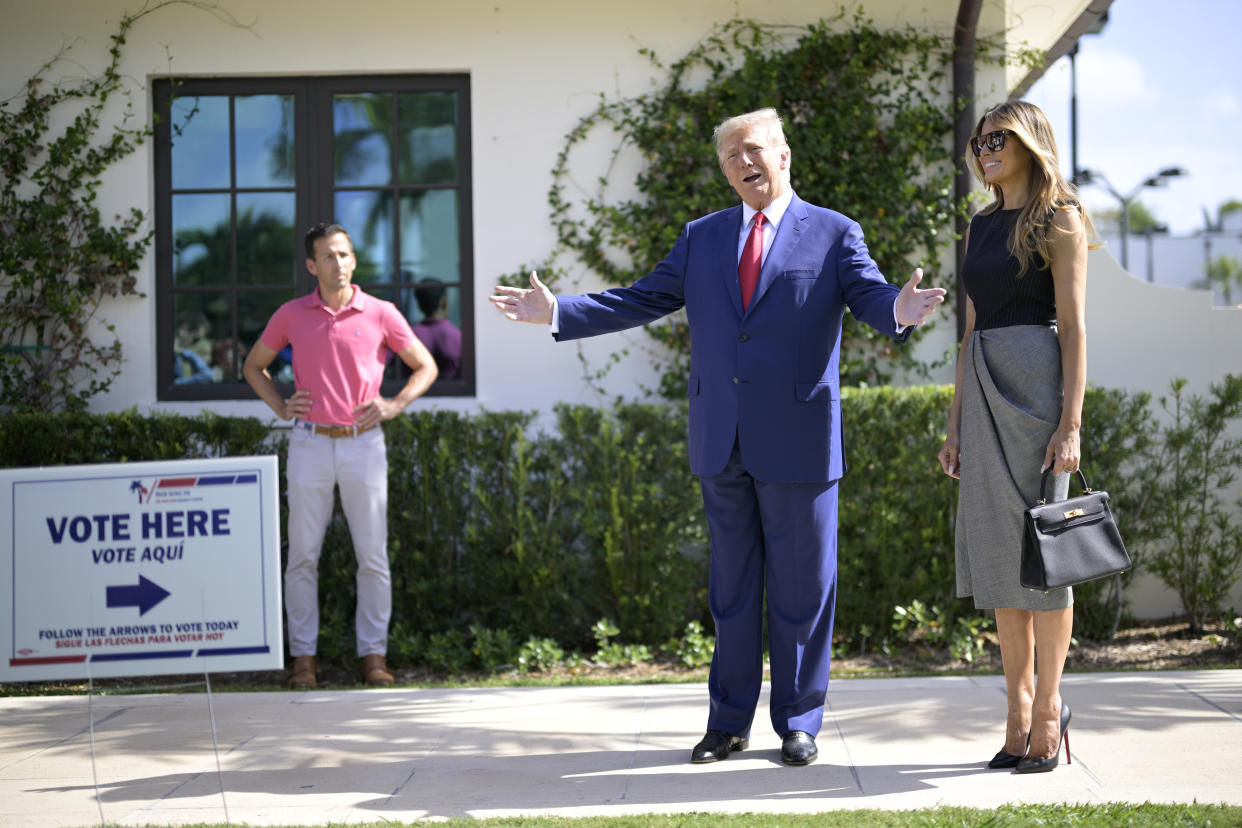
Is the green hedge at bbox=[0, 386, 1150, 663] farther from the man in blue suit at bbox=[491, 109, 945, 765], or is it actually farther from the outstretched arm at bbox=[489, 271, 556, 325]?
the outstretched arm at bbox=[489, 271, 556, 325]

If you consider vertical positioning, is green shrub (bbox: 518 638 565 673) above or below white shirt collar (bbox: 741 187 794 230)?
below

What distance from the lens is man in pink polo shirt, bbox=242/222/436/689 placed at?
245 inches

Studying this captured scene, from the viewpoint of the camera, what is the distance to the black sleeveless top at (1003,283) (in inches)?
153

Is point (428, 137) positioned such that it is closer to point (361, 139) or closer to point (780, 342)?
point (361, 139)

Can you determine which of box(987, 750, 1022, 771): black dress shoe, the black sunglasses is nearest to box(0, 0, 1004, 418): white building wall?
the black sunglasses

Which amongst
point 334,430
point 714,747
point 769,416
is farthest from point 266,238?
point 714,747

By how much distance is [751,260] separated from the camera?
4.30 meters

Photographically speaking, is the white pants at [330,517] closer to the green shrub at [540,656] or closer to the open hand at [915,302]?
the green shrub at [540,656]

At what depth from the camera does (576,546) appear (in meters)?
6.88

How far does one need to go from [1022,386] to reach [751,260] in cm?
105

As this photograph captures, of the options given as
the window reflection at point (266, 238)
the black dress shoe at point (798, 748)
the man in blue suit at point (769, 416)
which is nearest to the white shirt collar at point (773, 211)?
the man in blue suit at point (769, 416)

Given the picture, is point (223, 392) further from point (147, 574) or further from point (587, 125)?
point (147, 574)

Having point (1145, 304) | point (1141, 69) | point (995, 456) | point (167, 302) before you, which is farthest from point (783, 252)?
point (1141, 69)

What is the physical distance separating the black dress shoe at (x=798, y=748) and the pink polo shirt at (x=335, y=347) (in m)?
3.09
